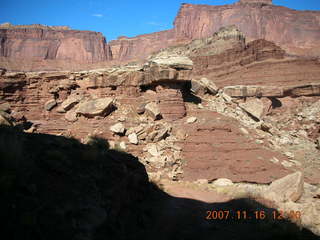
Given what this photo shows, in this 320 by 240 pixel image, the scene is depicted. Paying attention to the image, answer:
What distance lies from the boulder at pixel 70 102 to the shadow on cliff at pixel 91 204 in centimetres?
855

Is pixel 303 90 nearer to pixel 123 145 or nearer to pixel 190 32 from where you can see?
pixel 123 145

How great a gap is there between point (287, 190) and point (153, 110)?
23.0 feet

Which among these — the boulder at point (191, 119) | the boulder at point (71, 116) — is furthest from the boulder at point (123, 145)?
the boulder at point (191, 119)

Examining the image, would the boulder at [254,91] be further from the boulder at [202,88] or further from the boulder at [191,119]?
the boulder at [191,119]

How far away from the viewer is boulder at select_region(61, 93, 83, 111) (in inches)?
539

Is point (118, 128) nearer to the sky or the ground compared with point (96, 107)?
nearer to the ground

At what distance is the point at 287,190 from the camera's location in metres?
7.88

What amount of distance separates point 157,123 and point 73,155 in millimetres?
7552

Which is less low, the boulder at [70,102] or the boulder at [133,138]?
the boulder at [70,102]

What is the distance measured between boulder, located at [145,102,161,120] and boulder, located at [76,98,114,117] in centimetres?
196

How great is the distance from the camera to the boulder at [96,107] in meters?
12.5

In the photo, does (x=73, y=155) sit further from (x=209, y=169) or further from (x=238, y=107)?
(x=238, y=107)

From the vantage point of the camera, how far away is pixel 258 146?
11273 millimetres
